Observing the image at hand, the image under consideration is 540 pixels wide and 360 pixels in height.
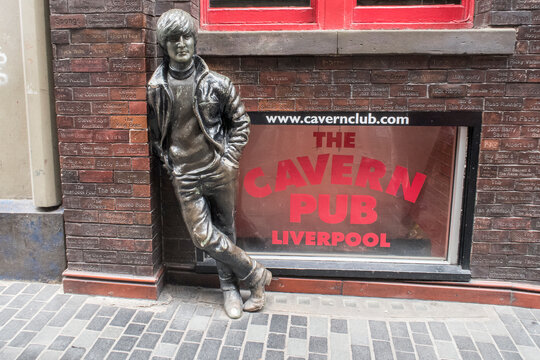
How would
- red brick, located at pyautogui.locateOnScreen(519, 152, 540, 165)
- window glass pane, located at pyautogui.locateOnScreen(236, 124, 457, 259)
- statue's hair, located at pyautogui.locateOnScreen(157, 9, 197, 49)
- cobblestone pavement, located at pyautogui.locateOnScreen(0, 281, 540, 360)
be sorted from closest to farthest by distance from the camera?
statue's hair, located at pyautogui.locateOnScreen(157, 9, 197, 49) → cobblestone pavement, located at pyautogui.locateOnScreen(0, 281, 540, 360) → red brick, located at pyautogui.locateOnScreen(519, 152, 540, 165) → window glass pane, located at pyautogui.locateOnScreen(236, 124, 457, 259)

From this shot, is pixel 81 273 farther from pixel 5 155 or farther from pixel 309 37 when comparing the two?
pixel 309 37

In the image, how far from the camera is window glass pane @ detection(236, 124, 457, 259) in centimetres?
430

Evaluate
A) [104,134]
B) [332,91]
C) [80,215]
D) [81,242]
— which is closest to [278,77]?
[332,91]

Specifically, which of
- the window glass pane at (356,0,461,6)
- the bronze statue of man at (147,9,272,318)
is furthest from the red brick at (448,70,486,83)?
the bronze statue of man at (147,9,272,318)

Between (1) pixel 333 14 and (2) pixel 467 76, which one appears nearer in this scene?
(2) pixel 467 76

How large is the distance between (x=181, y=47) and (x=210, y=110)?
500mm

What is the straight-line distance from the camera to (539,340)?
142 inches

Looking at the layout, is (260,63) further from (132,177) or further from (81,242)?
(81,242)

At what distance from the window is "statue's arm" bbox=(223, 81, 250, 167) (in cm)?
82

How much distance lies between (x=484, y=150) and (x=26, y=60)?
13.0 feet

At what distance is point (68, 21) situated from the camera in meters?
3.83

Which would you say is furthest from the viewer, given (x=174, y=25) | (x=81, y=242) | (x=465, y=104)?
(x=81, y=242)

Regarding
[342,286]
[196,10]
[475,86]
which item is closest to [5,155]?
[196,10]

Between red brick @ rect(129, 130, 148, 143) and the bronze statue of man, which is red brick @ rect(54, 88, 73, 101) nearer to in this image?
red brick @ rect(129, 130, 148, 143)
